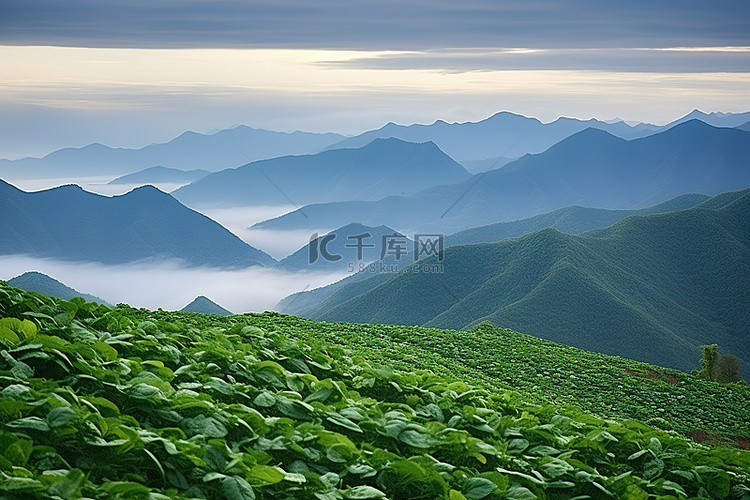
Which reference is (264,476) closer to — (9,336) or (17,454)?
(17,454)

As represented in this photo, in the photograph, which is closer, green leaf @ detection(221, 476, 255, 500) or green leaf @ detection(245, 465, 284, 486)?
green leaf @ detection(221, 476, 255, 500)

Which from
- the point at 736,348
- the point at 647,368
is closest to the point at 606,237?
the point at 736,348

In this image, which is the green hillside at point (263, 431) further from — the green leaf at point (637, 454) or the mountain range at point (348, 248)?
the mountain range at point (348, 248)

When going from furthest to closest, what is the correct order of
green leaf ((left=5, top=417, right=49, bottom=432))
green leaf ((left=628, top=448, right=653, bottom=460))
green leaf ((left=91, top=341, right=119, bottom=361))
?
green leaf ((left=628, top=448, right=653, bottom=460)) → green leaf ((left=91, top=341, right=119, bottom=361)) → green leaf ((left=5, top=417, right=49, bottom=432))

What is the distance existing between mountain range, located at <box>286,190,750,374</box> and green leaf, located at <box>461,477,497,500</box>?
62454mm

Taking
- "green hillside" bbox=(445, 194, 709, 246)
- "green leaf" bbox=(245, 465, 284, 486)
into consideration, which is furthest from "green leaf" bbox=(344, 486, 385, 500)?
"green hillside" bbox=(445, 194, 709, 246)

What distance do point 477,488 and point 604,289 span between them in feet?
254

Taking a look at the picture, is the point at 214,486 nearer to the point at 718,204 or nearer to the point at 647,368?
the point at 647,368

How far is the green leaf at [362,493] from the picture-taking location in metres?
3.28

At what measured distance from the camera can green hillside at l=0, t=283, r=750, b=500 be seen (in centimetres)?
309

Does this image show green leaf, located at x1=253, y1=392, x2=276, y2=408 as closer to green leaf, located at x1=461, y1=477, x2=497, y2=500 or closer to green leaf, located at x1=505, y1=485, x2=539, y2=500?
green leaf, located at x1=461, y1=477, x2=497, y2=500

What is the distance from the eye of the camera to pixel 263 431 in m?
3.73

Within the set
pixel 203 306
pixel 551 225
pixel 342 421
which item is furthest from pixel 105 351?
pixel 551 225

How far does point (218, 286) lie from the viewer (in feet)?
593
